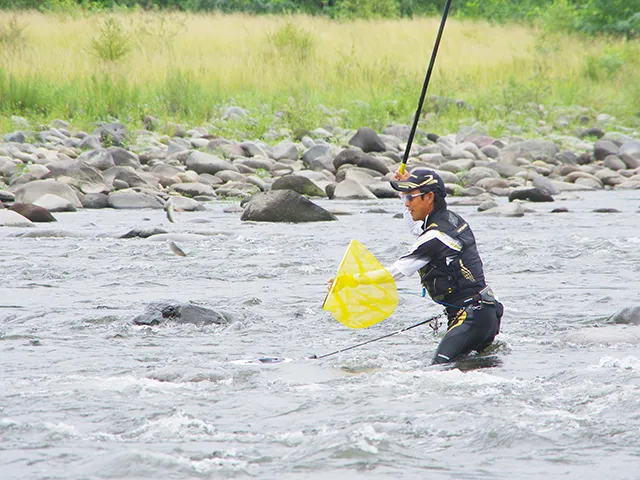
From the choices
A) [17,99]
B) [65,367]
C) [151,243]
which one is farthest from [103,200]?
[65,367]

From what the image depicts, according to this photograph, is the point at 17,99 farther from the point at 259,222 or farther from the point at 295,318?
the point at 295,318

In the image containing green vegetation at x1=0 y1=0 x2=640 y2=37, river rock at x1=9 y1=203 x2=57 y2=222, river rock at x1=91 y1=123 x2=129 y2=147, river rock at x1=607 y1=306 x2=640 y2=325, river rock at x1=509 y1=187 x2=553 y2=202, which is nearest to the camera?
river rock at x1=607 y1=306 x2=640 y2=325

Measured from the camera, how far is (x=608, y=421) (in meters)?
4.75

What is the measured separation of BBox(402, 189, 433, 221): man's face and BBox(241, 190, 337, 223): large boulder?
6.27 meters

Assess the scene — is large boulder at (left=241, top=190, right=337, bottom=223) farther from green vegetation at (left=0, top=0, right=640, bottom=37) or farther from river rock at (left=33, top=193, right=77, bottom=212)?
green vegetation at (left=0, top=0, right=640, bottom=37)

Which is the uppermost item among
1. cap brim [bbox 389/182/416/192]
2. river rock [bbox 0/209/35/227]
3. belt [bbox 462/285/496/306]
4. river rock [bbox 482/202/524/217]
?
cap brim [bbox 389/182/416/192]

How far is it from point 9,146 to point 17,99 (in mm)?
2799

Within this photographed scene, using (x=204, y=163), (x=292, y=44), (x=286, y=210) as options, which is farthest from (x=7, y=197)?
(x=292, y=44)

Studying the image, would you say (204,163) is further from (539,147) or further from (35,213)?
(539,147)

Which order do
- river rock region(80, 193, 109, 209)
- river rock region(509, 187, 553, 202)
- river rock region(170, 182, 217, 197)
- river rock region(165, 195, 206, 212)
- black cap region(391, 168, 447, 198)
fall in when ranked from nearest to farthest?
black cap region(391, 168, 447, 198) < river rock region(165, 195, 206, 212) < river rock region(80, 193, 109, 209) < river rock region(509, 187, 553, 202) < river rock region(170, 182, 217, 197)

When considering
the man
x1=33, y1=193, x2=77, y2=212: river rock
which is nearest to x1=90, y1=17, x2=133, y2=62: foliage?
x1=33, y1=193, x2=77, y2=212: river rock

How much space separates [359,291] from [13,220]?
6967 mm

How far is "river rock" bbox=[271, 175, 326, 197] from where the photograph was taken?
48.0ft

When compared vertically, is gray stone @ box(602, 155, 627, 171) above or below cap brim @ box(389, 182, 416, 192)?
below
